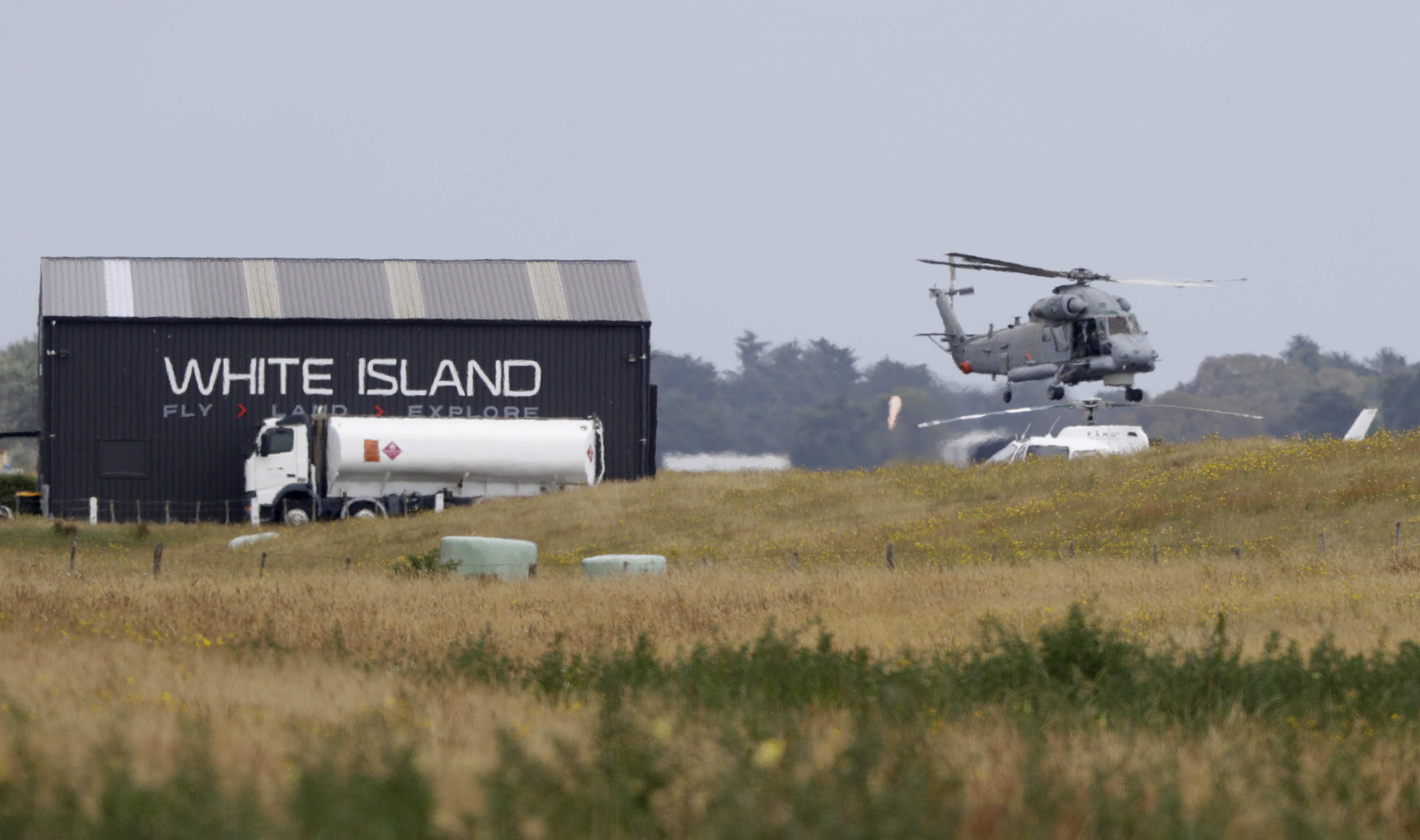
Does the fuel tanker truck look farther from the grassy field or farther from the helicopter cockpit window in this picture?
the grassy field

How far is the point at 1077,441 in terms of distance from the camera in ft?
142

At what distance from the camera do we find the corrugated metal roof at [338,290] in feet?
149

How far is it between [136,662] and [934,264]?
103 ft

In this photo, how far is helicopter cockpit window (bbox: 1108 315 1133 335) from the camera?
138 ft

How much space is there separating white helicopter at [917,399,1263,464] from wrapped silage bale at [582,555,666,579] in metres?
18.6

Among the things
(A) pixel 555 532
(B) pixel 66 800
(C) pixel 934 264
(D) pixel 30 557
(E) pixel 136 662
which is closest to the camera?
(B) pixel 66 800

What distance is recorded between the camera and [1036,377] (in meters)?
44.1

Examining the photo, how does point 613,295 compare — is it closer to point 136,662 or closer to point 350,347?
point 350,347

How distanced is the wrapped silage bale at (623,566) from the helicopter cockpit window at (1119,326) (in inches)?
863

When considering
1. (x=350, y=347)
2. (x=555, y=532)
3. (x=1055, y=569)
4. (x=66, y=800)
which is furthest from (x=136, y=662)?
(x=350, y=347)

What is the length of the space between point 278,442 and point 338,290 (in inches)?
259

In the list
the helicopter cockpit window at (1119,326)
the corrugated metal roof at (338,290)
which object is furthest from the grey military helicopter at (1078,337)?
the corrugated metal roof at (338,290)

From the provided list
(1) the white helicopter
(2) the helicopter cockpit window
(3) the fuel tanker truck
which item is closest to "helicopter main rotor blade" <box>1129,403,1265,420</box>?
(1) the white helicopter

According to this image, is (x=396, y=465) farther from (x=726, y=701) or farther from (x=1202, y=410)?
(x=726, y=701)
